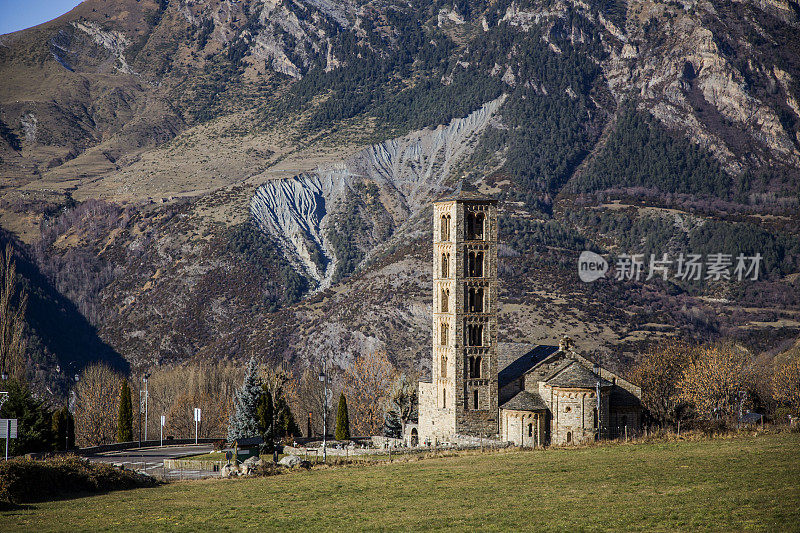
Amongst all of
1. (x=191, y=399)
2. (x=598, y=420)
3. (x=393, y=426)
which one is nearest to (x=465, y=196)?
(x=598, y=420)

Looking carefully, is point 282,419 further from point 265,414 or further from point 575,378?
point 575,378

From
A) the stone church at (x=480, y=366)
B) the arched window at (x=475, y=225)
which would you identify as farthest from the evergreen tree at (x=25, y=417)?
the arched window at (x=475, y=225)

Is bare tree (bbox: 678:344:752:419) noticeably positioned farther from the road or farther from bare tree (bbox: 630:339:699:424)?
the road

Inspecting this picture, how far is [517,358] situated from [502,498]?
32.7m

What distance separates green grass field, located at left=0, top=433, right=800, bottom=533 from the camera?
34094 millimetres

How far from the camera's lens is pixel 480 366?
68375 millimetres

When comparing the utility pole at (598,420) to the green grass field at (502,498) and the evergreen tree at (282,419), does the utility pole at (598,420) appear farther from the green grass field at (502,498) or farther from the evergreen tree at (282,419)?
the evergreen tree at (282,419)

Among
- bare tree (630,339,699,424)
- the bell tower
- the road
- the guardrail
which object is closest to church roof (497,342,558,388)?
the bell tower

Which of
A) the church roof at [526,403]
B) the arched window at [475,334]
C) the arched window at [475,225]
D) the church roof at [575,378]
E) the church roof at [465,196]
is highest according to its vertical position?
the church roof at [465,196]

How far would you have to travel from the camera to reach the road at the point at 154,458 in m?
56.1

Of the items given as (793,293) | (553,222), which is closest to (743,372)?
(793,293)

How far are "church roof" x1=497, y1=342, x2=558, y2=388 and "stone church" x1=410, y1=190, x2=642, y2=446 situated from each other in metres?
0.12

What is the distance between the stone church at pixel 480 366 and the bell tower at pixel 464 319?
7 centimetres

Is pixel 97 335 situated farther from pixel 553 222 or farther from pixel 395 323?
pixel 553 222
